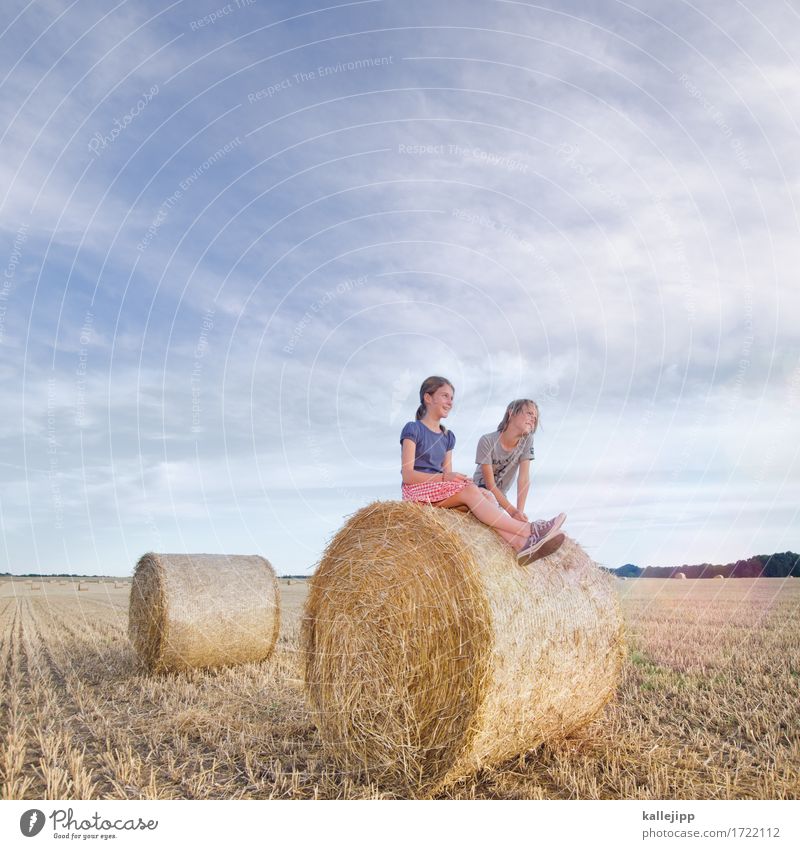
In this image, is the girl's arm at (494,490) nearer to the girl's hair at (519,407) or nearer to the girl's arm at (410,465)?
the girl's hair at (519,407)

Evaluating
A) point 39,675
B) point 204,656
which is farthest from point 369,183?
point 39,675

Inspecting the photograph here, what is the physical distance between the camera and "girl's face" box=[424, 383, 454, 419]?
209 inches

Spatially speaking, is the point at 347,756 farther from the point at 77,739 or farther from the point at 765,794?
the point at 765,794

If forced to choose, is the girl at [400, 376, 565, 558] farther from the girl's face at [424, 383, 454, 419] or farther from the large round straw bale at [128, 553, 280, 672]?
the large round straw bale at [128, 553, 280, 672]

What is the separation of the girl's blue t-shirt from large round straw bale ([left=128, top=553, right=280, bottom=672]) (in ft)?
13.6

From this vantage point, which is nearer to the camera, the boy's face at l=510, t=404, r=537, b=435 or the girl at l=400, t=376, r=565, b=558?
the girl at l=400, t=376, r=565, b=558

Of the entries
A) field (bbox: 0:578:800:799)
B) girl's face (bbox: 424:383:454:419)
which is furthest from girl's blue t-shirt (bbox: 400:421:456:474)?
field (bbox: 0:578:800:799)

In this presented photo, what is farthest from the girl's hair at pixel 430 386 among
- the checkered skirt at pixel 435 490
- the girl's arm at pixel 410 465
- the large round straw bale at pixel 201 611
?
the large round straw bale at pixel 201 611

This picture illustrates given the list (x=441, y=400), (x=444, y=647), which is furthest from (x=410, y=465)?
(x=444, y=647)

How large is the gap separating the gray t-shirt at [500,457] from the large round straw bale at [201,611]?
3947mm

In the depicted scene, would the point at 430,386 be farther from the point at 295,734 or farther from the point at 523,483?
the point at 295,734

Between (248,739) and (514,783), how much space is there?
1.91 meters

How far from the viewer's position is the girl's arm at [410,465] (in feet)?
16.7

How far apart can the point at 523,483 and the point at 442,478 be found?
111 cm
